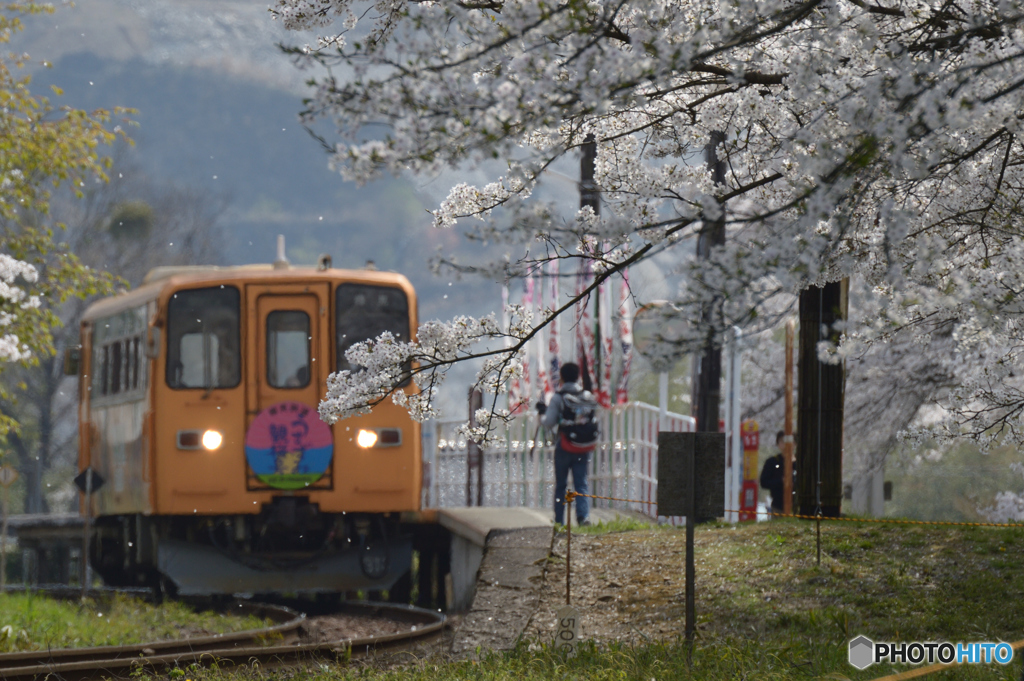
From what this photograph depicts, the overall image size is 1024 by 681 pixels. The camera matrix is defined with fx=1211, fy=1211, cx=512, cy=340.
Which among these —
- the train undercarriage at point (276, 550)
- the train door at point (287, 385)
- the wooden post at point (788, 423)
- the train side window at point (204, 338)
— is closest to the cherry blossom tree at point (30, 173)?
the train side window at point (204, 338)

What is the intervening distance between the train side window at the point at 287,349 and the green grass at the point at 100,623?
236cm

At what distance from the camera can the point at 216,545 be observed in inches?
481

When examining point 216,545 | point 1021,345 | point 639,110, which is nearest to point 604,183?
point 639,110

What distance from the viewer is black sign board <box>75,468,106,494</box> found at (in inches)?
540

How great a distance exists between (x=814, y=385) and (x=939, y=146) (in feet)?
18.0

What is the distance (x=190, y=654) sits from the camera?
7773mm

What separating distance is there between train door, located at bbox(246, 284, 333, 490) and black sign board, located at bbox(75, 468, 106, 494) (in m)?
2.56

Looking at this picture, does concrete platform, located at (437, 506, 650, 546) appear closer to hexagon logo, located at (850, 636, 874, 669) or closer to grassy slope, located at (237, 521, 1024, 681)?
grassy slope, located at (237, 521, 1024, 681)

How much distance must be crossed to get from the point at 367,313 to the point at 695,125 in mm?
6166

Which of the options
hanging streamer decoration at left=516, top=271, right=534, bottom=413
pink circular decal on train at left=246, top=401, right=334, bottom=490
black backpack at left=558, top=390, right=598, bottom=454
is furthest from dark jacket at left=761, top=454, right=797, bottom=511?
pink circular decal on train at left=246, top=401, right=334, bottom=490

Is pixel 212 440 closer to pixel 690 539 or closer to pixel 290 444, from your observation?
Answer: pixel 290 444

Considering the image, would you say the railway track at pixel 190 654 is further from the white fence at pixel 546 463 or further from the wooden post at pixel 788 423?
the wooden post at pixel 788 423

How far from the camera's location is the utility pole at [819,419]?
10.4m

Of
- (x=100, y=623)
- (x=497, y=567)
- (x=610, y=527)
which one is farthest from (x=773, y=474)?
(x=100, y=623)
